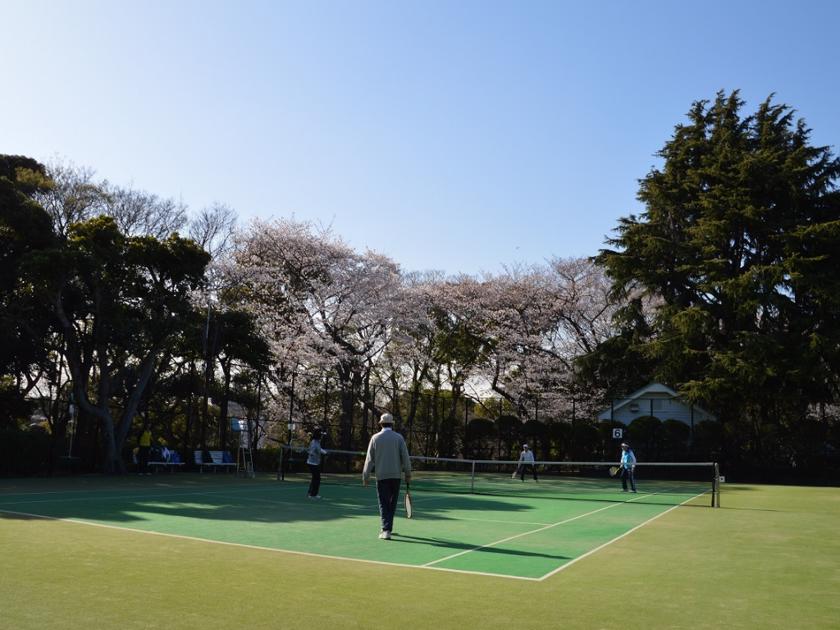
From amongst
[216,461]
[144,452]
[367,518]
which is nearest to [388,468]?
[367,518]

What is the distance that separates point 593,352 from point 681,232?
25.6 feet

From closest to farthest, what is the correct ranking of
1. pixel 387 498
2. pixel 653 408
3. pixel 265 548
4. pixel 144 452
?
pixel 265 548, pixel 387 498, pixel 144 452, pixel 653 408

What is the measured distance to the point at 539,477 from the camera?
109ft

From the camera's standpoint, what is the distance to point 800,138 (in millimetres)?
37625

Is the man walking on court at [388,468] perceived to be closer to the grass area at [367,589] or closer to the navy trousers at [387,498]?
the navy trousers at [387,498]

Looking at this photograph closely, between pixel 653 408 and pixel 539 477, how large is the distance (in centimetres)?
818

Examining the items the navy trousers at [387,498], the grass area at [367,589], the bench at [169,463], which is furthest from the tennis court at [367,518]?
the bench at [169,463]

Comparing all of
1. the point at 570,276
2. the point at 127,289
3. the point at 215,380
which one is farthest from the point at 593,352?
the point at 127,289

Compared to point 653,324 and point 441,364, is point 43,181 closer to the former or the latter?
point 441,364

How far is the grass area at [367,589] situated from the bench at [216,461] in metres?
17.2

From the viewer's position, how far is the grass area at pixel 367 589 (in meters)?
5.94

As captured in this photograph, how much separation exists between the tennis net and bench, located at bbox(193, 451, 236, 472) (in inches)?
84.3

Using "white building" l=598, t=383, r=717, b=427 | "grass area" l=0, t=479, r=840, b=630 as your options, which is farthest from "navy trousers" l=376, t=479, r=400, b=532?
"white building" l=598, t=383, r=717, b=427

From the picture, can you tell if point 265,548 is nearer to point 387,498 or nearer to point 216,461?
point 387,498
